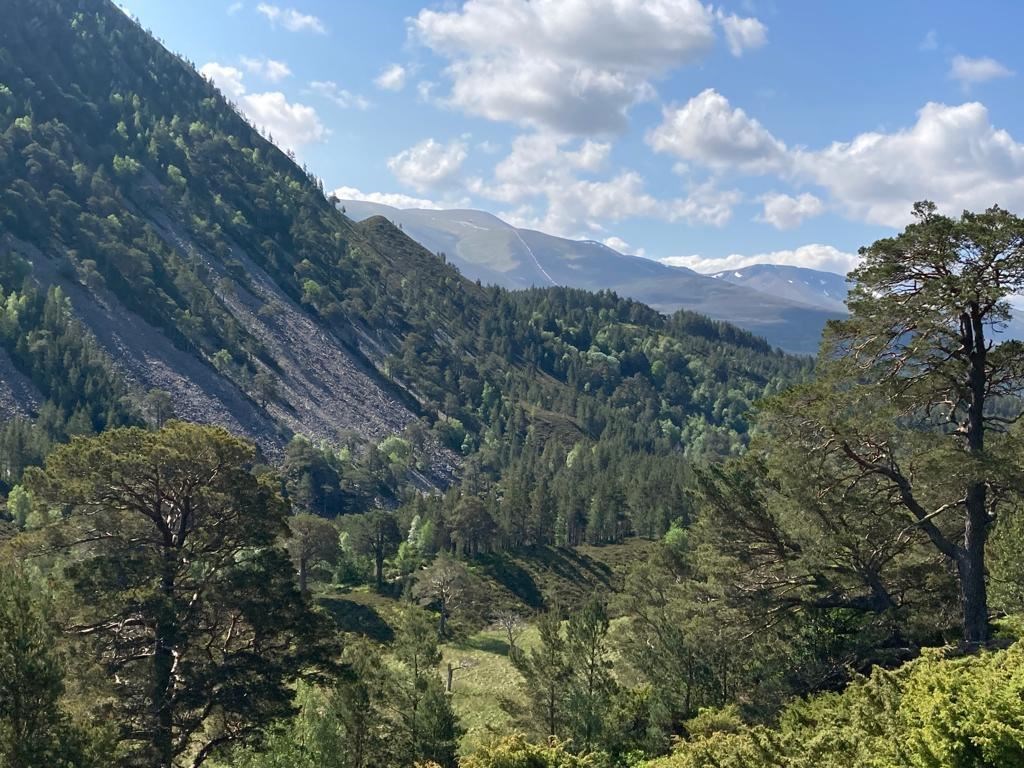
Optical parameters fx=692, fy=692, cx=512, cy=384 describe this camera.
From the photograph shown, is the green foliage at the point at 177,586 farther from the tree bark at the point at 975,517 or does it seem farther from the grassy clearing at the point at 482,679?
the tree bark at the point at 975,517

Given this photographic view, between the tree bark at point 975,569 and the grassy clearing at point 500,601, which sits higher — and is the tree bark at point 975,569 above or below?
above

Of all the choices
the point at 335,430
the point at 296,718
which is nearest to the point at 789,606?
the point at 296,718

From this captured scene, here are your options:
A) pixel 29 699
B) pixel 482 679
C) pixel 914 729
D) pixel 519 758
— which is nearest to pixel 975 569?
pixel 914 729

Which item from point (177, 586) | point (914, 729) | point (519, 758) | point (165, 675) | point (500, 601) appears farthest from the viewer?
point (500, 601)

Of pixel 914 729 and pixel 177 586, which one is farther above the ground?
pixel 914 729

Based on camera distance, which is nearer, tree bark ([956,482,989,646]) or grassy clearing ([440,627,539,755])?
tree bark ([956,482,989,646])

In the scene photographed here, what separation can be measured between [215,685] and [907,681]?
63.7 feet

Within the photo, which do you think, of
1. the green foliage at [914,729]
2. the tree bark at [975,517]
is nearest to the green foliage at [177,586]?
the green foliage at [914,729]

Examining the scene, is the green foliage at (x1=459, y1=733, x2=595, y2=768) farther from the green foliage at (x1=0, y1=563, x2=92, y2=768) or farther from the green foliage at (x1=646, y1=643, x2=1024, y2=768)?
the green foliage at (x1=0, y1=563, x2=92, y2=768)

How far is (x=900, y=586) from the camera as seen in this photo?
22.9 metres

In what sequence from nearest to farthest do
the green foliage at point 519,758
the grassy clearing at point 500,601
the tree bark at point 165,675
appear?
the green foliage at point 519,758 < the tree bark at point 165,675 < the grassy clearing at point 500,601

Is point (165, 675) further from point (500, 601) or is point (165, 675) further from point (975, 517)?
point (500, 601)

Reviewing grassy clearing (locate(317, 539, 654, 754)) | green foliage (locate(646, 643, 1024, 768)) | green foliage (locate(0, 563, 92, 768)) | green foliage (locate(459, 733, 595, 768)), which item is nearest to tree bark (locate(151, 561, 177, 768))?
green foliage (locate(0, 563, 92, 768))

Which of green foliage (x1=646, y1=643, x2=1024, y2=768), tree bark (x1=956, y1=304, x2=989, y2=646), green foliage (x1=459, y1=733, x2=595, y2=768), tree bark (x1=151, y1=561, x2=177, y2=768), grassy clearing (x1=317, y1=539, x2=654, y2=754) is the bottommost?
grassy clearing (x1=317, y1=539, x2=654, y2=754)
